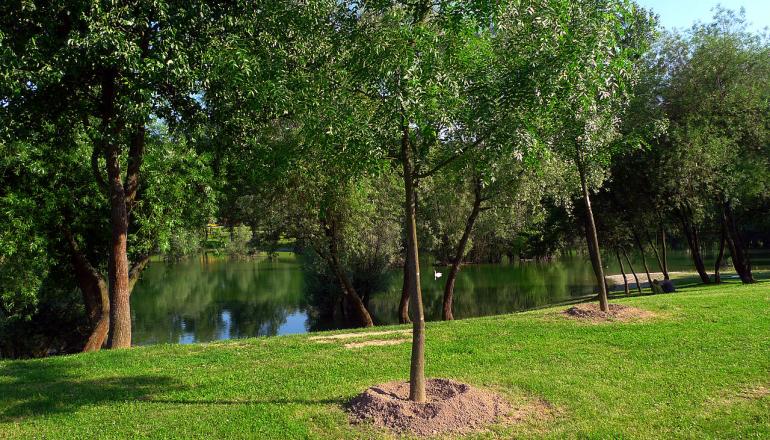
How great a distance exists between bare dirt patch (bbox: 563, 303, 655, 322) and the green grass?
1.97 feet

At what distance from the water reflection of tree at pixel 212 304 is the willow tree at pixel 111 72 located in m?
9.41

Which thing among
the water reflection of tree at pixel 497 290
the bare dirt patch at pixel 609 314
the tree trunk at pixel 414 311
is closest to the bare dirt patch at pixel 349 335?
the bare dirt patch at pixel 609 314

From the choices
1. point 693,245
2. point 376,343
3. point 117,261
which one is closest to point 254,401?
point 376,343

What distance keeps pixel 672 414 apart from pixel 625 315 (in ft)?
21.6

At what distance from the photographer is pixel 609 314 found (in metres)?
13.1

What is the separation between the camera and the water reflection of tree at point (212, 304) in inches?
1074

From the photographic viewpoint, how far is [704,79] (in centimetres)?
2433

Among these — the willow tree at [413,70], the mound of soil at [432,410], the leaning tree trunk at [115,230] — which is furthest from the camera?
the leaning tree trunk at [115,230]

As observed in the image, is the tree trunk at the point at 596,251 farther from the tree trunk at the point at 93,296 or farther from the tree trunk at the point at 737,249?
the tree trunk at the point at 737,249

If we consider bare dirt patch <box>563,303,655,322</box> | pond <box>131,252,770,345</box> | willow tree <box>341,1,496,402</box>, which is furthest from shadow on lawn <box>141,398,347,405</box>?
pond <box>131,252,770,345</box>

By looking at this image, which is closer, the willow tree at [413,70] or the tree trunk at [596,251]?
the willow tree at [413,70]

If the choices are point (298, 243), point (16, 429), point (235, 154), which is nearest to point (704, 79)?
point (298, 243)

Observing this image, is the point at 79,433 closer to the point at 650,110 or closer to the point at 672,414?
the point at 672,414

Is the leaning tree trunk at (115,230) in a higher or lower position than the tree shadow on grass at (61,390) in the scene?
higher
